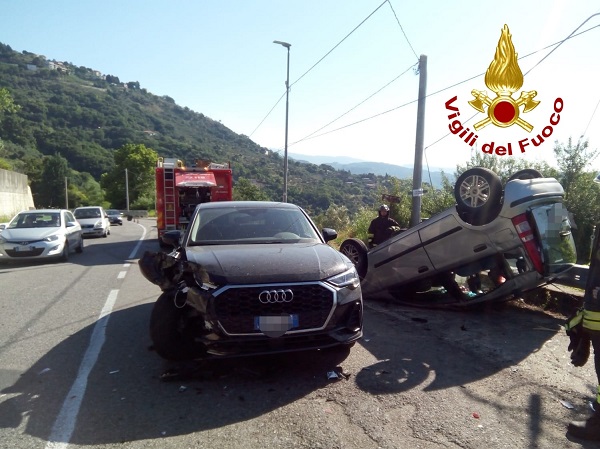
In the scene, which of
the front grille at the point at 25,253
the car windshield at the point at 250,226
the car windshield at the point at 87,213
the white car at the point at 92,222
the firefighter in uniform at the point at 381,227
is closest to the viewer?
the car windshield at the point at 250,226

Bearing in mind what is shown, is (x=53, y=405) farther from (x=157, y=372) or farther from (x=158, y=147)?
(x=158, y=147)

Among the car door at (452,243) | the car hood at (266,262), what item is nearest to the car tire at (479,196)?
the car door at (452,243)

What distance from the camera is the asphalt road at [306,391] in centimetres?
327

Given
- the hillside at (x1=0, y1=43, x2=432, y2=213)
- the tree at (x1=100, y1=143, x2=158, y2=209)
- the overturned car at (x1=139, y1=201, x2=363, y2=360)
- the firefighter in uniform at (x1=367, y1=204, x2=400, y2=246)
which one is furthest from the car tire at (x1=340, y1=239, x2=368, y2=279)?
the tree at (x1=100, y1=143, x2=158, y2=209)

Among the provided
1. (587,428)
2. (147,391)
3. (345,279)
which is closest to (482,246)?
(345,279)

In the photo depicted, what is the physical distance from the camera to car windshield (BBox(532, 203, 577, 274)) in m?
5.73

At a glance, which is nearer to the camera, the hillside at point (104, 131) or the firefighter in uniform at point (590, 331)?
the firefighter in uniform at point (590, 331)

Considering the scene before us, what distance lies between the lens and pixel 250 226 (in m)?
5.83

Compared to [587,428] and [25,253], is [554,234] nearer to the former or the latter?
[587,428]

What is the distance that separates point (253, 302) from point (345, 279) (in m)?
0.94

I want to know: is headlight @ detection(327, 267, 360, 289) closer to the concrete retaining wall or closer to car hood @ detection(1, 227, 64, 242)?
car hood @ detection(1, 227, 64, 242)

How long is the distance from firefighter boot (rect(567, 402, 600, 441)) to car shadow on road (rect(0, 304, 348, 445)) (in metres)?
1.81

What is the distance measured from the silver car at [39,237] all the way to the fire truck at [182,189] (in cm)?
306

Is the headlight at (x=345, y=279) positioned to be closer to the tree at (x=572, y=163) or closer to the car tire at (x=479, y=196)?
the car tire at (x=479, y=196)
